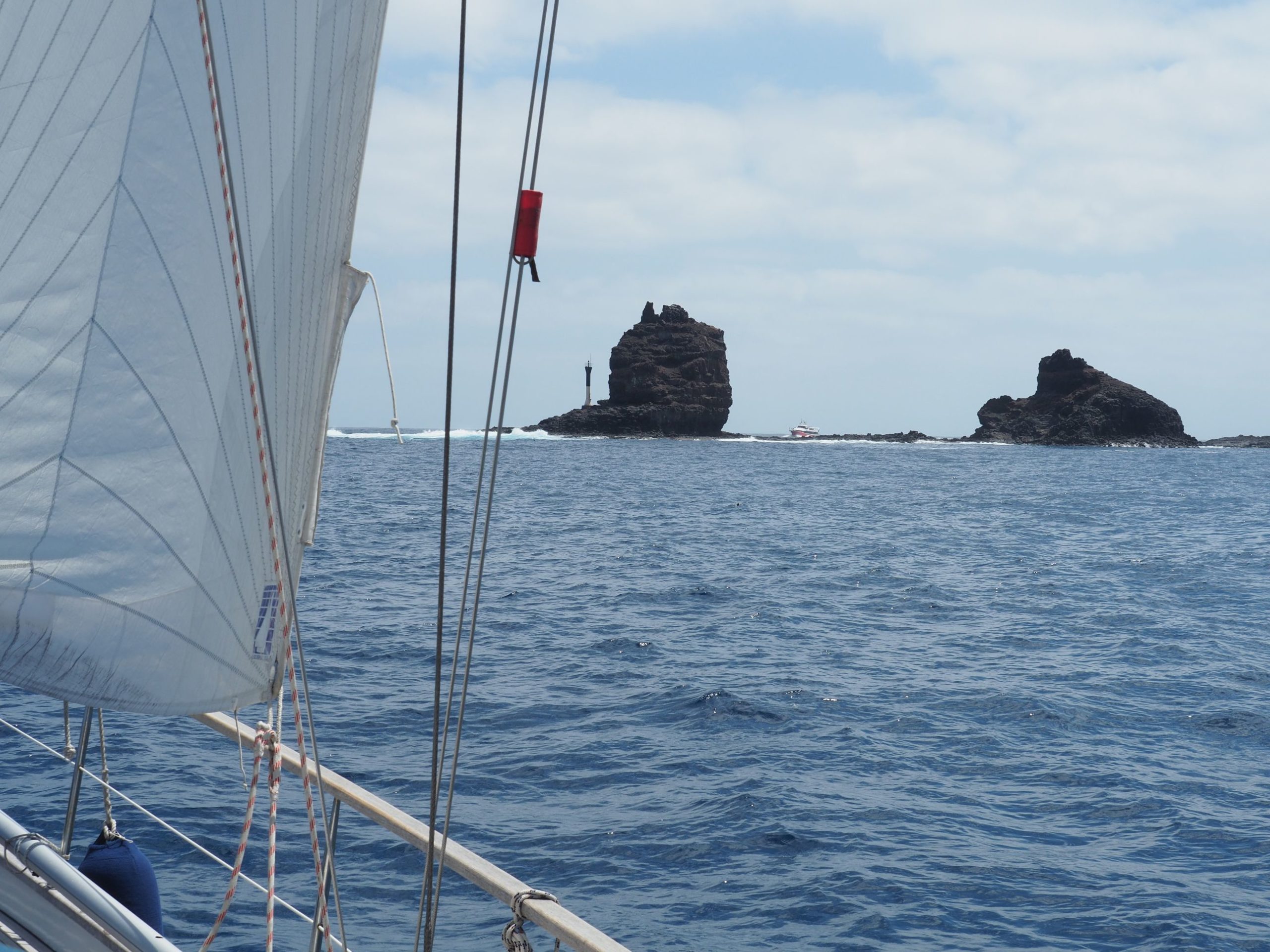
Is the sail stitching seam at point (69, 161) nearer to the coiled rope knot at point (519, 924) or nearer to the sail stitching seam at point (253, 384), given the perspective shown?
the sail stitching seam at point (253, 384)

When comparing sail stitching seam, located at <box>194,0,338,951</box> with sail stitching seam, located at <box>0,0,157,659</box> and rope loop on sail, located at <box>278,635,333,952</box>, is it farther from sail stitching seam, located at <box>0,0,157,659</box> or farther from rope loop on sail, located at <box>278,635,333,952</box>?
sail stitching seam, located at <box>0,0,157,659</box>

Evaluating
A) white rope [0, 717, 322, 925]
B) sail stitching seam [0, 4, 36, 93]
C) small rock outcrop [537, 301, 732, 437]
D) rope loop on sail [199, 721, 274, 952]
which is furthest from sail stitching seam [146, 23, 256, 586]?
small rock outcrop [537, 301, 732, 437]

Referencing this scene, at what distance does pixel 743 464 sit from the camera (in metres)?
82.1

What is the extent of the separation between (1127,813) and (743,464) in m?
72.3

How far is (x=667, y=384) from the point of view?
401 ft

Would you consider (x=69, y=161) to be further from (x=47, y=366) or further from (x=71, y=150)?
(x=47, y=366)

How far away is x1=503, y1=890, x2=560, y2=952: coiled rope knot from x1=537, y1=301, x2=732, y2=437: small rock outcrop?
4635 inches

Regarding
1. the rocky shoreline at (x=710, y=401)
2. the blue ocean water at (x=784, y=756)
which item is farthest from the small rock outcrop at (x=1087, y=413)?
the blue ocean water at (x=784, y=756)

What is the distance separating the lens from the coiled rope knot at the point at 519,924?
3262 mm

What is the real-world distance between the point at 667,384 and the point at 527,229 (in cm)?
11936

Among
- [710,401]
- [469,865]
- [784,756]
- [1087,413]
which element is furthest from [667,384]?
[469,865]

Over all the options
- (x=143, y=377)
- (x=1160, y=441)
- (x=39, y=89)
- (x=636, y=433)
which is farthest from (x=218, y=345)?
(x=1160, y=441)

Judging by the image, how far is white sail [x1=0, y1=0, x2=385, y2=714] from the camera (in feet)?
7.82

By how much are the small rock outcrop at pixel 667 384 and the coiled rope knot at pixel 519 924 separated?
117729mm
